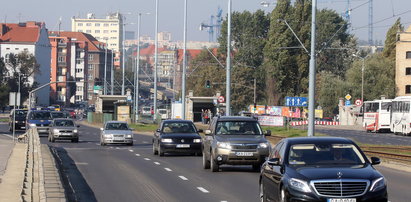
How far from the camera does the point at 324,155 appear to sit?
14.5 meters

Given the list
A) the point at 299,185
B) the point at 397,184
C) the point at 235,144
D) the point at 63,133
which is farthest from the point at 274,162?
the point at 63,133

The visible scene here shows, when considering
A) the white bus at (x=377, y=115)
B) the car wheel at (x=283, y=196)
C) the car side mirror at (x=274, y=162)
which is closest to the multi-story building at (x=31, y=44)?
the white bus at (x=377, y=115)

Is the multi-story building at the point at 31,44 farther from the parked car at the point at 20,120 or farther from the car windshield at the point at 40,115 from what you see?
the car windshield at the point at 40,115

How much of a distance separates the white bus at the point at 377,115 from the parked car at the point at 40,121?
1129 inches

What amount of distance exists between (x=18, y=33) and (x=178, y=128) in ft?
499

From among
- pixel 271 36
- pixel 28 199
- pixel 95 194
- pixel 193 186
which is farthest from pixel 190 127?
pixel 271 36

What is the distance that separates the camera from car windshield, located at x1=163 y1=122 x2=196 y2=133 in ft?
115

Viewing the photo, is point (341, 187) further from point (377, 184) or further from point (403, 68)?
point (403, 68)

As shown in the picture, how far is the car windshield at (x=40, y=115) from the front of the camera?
207ft

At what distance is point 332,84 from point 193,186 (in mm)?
94223

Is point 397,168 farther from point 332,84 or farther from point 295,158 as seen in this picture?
point 332,84

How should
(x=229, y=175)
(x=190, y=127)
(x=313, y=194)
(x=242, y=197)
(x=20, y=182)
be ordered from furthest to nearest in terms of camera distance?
(x=190, y=127) < (x=229, y=175) < (x=20, y=182) < (x=242, y=197) < (x=313, y=194)

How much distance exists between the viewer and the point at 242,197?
17953 millimetres

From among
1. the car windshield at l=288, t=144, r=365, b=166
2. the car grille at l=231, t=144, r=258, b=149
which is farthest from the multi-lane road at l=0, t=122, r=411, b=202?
the car windshield at l=288, t=144, r=365, b=166
